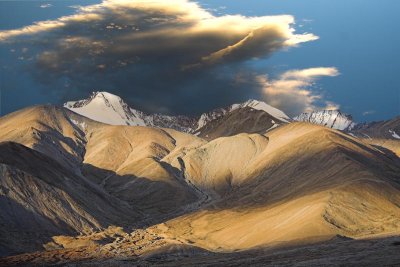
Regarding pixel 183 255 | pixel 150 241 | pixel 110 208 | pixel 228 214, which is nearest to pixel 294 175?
pixel 228 214

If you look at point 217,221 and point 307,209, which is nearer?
point 307,209

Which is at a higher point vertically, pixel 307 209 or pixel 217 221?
pixel 307 209

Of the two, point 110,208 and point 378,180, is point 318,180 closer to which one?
point 378,180

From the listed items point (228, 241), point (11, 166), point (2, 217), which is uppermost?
point (11, 166)

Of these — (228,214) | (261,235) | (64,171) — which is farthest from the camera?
(64,171)

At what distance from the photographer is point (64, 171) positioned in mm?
184375

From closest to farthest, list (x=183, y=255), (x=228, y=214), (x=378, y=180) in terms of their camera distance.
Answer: (x=183, y=255) < (x=378, y=180) < (x=228, y=214)

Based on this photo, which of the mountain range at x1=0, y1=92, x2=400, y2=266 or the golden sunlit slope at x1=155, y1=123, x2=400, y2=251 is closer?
the mountain range at x1=0, y1=92, x2=400, y2=266

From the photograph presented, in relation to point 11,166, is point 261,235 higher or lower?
lower

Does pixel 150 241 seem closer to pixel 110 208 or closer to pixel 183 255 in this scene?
pixel 183 255

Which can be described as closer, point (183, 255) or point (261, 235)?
point (183, 255)

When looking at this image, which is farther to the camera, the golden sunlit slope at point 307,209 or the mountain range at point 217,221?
the golden sunlit slope at point 307,209

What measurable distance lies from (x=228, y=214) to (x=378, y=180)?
133ft

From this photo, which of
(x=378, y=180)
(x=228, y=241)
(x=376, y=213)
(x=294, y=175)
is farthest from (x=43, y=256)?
(x=294, y=175)
